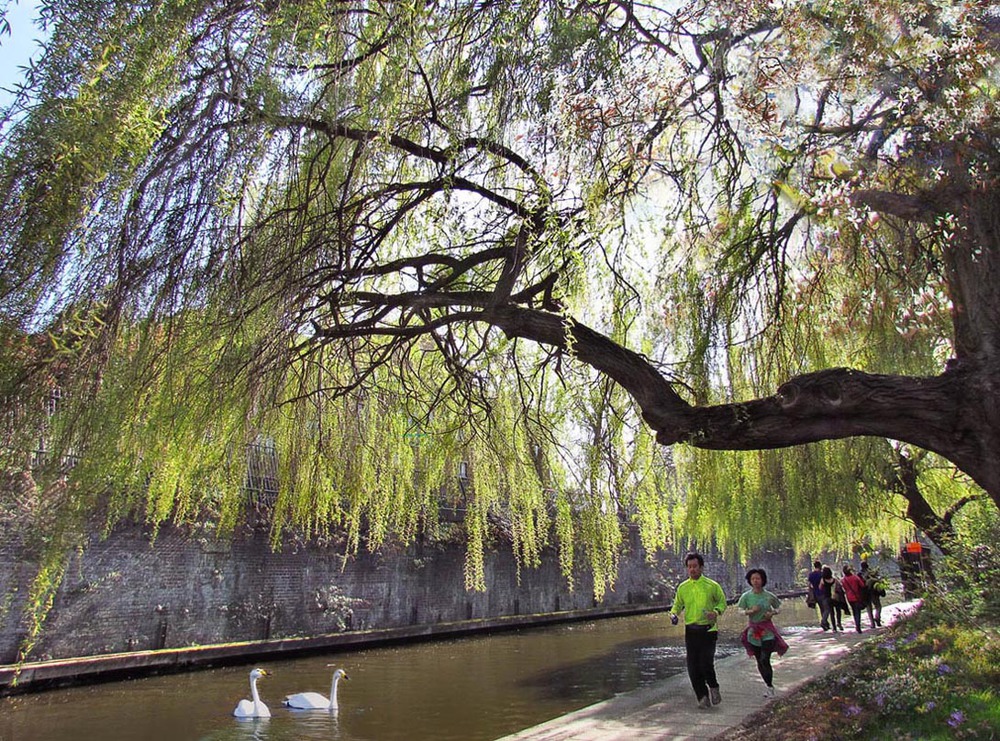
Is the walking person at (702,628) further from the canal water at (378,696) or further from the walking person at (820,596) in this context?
the walking person at (820,596)

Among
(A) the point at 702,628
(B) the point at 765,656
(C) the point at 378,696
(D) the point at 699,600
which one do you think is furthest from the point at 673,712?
(C) the point at 378,696

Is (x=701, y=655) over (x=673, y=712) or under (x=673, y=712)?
over

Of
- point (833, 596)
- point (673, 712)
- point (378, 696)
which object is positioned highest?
point (833, 596)

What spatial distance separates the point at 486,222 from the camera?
4922mm

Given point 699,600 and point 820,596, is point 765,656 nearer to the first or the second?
point 699,600

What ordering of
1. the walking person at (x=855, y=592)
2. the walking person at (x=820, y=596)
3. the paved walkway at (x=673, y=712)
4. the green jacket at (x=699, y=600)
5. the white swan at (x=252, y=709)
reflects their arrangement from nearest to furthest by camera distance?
the paved walkway at (x=673, y=712) → the green jacket at (x=699, y=600) → the white swan at (x=252, y=709) → the walking person at (x=855, y=592) → the walking person at (x=820, y=596)

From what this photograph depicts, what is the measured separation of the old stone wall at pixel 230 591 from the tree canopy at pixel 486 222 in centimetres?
455

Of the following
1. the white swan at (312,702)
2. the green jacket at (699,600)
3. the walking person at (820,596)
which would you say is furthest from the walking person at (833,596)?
the white swan at (312,702)

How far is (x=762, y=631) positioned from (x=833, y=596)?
815cm

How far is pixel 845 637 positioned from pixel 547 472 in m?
8.32

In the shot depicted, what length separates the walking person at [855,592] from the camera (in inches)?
486

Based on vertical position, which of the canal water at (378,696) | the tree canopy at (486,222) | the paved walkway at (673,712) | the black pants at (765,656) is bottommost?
the canal water at (378,696)

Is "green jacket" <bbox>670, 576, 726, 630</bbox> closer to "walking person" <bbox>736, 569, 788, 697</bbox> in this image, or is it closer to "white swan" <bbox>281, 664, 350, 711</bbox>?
"walking person" <bbox>736, 569, 788, 697</bbox>

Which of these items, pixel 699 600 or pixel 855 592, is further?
pixel 855 592
